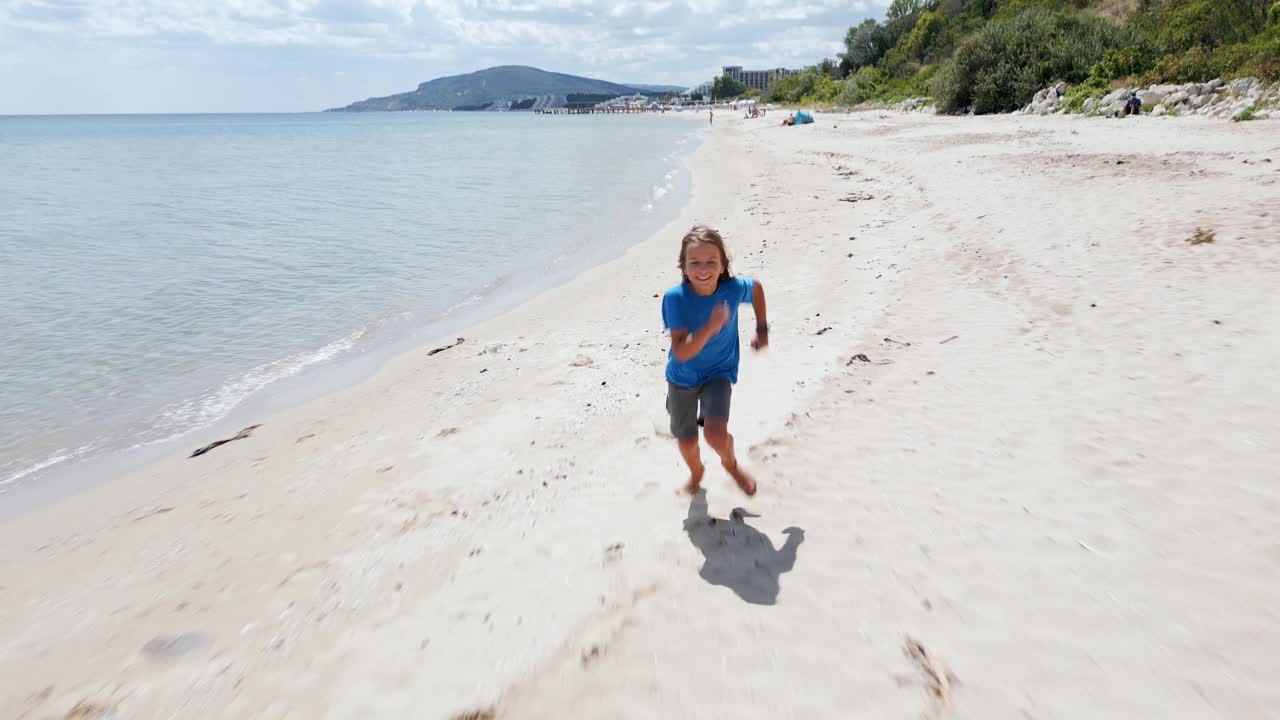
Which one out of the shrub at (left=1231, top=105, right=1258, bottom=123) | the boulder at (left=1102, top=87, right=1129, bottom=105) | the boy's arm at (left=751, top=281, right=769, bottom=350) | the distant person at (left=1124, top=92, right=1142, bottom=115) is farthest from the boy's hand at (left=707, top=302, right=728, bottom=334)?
the boulder at (left=1102, top=87, right=1129, bottom=105)

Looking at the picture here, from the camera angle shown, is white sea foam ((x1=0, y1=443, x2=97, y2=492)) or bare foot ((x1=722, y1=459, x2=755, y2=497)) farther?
white sea foam ((x1=0, y1=443, x2=97, y2=492))

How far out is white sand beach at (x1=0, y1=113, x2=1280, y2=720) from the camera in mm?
2748

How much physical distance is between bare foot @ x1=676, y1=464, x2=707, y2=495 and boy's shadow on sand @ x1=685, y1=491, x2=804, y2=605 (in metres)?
0.20

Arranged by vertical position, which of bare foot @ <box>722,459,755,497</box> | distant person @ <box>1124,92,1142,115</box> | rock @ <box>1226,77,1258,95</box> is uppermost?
rock @ <box>1226,77,1258,95</box>

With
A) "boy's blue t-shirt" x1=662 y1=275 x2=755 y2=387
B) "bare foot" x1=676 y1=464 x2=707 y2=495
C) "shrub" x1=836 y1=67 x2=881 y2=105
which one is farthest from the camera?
"shrub" x1=836 y1=67 x2=881 y2=105

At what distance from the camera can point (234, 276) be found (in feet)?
40.7

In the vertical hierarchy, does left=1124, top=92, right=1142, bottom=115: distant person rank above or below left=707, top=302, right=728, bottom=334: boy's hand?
above

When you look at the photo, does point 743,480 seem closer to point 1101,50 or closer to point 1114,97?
point 1114,97

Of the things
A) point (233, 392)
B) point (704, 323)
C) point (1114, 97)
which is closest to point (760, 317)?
point (704, 323)

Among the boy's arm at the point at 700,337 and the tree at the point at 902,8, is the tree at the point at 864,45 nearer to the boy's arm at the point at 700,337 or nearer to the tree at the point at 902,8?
the tree at the point at 902,8

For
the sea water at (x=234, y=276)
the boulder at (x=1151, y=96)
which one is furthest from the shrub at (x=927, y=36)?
the sea water at (x=234, y=276)

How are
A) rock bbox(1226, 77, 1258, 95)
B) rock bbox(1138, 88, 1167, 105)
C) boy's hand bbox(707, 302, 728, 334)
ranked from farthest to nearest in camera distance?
rock bbox(1138, 88, 1167, 105) < rock bbox(1226, 77, 1258, 95) < boy's hand bbox(707, 302, 728, 334)

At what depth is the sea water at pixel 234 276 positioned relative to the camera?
7.16 meters

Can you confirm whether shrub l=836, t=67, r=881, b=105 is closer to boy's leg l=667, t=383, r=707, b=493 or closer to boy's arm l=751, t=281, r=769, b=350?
boy's arm l=751, t=281, r=769, b=350
